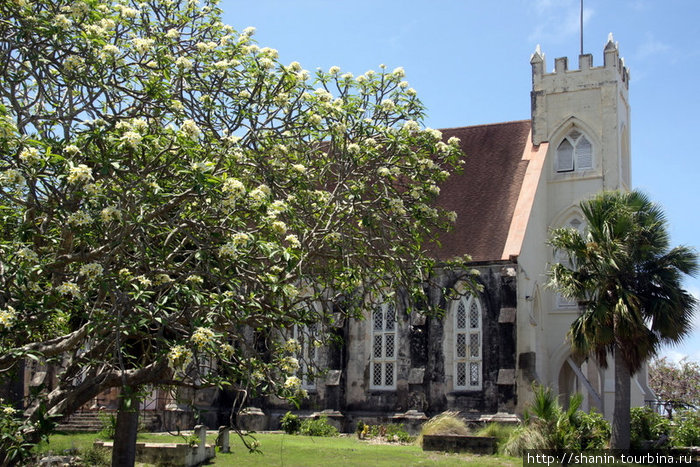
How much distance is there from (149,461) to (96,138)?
28.4 ft

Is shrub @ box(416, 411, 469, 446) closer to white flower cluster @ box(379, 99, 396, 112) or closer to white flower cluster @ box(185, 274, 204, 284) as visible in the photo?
white flower cluster @ box(379, 99, 396, 112)

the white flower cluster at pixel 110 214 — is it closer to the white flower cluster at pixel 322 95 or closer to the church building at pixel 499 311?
the white flower cluster at pixel 322 95

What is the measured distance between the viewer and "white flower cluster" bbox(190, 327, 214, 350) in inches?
329

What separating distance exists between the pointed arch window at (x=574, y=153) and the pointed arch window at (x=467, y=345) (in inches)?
285

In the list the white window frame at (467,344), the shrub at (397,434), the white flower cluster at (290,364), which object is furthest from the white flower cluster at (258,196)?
the white window frame at (467,344)

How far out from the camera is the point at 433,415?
87.8 feet

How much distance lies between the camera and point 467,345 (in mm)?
27484

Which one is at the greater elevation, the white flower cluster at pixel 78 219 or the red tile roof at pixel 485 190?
the red tile roof at pixel 485 190

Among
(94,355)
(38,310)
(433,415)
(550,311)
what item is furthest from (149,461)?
(550,311)

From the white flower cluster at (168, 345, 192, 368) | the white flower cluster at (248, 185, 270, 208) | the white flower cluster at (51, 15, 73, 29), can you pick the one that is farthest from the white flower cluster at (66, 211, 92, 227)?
the white flower cluster at (51, 15, 73, 29)

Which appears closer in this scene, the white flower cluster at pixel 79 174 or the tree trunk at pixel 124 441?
the white flower cluster at pixel 79 174

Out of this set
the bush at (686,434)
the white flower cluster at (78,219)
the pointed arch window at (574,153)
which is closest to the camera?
the white flower cluster at (78,219)

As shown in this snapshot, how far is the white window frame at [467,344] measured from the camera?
1066 inches

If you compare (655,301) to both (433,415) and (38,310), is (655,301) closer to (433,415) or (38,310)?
(433,415)
